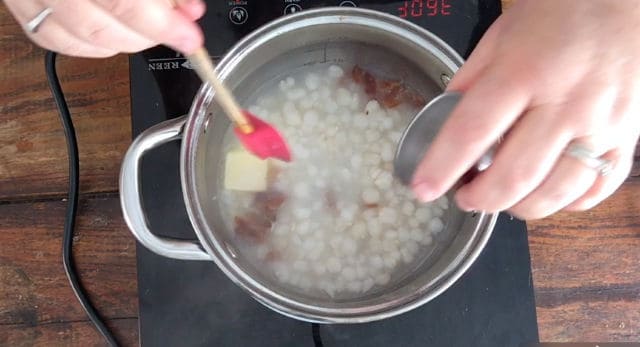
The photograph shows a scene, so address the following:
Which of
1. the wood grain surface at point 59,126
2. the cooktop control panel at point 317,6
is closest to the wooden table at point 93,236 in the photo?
the wood grain surface at point 59,126

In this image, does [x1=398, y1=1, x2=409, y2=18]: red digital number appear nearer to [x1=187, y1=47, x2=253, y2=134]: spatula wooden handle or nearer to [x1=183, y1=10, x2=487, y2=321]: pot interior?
[x1=183, y1=10, x2=487, y2=321]: pot interior

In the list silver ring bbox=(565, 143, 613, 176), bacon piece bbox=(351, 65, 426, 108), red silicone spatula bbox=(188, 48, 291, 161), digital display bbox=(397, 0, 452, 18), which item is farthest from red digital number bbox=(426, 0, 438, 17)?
silver ring bbox=(565, 143, 613, 176)

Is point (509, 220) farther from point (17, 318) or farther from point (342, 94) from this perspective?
point (17, 318)

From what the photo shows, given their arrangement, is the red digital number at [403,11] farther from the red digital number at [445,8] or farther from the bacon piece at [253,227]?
the bacon piece at [253,227]

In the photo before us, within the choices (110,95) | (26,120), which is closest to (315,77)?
(110,95)

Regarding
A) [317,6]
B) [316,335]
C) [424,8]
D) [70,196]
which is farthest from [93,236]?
[424,8]

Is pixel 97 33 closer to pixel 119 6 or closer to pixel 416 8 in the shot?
pixel 119 6
